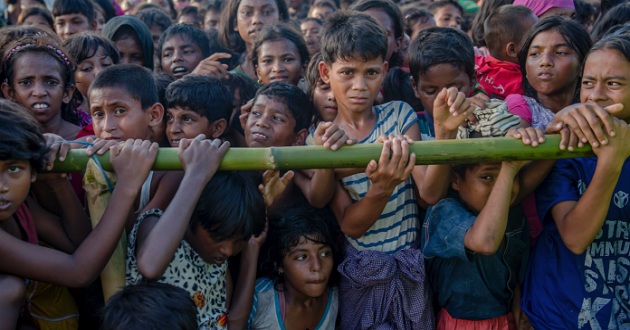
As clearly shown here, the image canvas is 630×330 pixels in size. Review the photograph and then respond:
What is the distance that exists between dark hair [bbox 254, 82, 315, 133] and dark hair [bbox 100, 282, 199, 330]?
1.63 metres

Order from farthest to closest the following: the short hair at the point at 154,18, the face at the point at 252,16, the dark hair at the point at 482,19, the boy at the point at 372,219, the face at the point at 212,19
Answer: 1. the face at the point at 212,19
2. the short hair at the point at 154,18
3. the face at the point at 252,16
4. the dark hair at the point at 482,19
5. the boy at the point at 372,219

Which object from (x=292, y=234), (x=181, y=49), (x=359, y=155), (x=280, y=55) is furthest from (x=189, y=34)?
(x=359, y=155)

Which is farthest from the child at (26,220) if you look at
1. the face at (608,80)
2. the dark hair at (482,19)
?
the dark hair at (482,19)

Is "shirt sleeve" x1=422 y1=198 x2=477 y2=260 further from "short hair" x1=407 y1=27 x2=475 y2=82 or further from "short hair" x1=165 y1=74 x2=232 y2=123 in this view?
"short hair" x1=165 y1=74 x2=232 y2=123

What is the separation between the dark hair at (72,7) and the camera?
20.3 feet

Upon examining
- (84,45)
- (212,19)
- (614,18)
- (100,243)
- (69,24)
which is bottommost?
(100,243)

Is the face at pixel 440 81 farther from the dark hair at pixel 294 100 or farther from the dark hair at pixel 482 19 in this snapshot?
the dark hair at pixel 482 19

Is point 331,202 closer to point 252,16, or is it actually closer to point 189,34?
point 189,34

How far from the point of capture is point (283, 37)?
16.4ft

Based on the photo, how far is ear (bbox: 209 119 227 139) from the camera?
4.27 metres

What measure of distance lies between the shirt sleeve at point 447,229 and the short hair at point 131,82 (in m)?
1.66

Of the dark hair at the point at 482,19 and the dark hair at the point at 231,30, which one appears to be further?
the dark hair at the point at 231,30

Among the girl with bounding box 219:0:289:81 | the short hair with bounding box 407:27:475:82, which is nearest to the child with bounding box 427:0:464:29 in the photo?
the girl with bounding box 219:0:289:81

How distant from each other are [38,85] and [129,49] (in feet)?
5.66
